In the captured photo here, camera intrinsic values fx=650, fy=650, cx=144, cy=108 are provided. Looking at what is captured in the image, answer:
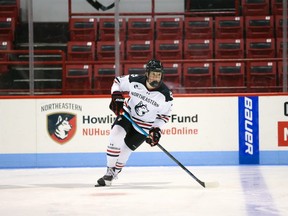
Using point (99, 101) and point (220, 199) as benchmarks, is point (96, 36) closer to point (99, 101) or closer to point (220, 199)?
point (99, 101)

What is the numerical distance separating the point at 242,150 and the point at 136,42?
7.08 feet

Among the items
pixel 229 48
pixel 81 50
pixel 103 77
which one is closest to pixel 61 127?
pixel 103 77

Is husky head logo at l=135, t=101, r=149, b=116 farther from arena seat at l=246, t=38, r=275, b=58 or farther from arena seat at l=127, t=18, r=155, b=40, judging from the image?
arena seat at l=246, t=38, r=275, b=58

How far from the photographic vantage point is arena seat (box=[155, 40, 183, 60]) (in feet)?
31.2

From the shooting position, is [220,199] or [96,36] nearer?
[220,199]

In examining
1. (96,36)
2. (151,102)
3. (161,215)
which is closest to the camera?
(161,215)

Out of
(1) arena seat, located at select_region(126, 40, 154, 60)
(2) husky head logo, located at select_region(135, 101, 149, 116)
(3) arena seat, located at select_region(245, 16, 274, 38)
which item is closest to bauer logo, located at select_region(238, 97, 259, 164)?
(3) arena seat, located at select_region(245, 16, 274, 38)

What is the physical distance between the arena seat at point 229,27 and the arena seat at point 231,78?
1.18 m

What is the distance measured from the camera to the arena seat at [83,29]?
9305 mm

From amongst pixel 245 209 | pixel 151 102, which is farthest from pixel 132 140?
pixel 245 209

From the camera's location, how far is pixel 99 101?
8820 millimetres

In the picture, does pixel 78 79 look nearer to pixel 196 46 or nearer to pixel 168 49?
pixel 168 49

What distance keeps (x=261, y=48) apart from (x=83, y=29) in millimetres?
2593

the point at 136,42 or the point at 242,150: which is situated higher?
the point at 136,42
